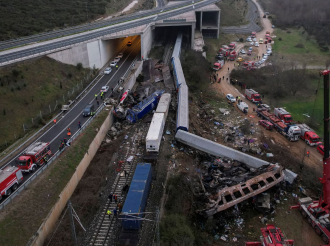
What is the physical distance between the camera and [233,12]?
9412 cm

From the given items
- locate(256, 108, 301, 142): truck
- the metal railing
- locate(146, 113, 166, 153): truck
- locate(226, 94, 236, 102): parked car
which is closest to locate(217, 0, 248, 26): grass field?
locate(226, 94, 236, 102): parked car

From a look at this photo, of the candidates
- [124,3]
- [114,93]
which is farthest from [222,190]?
[124,3]

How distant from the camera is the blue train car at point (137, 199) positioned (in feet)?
63.4

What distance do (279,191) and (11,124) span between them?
27.8 metres

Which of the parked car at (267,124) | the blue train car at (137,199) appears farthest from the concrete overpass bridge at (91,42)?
the blue train car at (137,199)

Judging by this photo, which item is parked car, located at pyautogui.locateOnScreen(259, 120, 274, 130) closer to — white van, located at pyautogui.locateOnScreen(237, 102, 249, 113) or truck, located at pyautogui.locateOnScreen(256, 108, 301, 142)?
truck, located at pyautogui.locateOnScreen(256, 108, 301, 142)

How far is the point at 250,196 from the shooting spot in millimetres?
22828

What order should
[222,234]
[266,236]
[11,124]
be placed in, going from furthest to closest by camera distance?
1. [11,124]
2. [222,234]
3. [266,236]

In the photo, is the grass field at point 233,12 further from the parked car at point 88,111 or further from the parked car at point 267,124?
the parked car at point 88,111

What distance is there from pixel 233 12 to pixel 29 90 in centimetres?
7715

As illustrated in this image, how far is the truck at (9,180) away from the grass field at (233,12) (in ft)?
249

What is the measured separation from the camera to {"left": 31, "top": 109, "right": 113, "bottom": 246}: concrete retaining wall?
1942 cm

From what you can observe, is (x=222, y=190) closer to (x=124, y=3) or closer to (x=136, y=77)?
(x=136, y=77)

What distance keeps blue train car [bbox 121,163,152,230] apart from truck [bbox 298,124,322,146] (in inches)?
760
